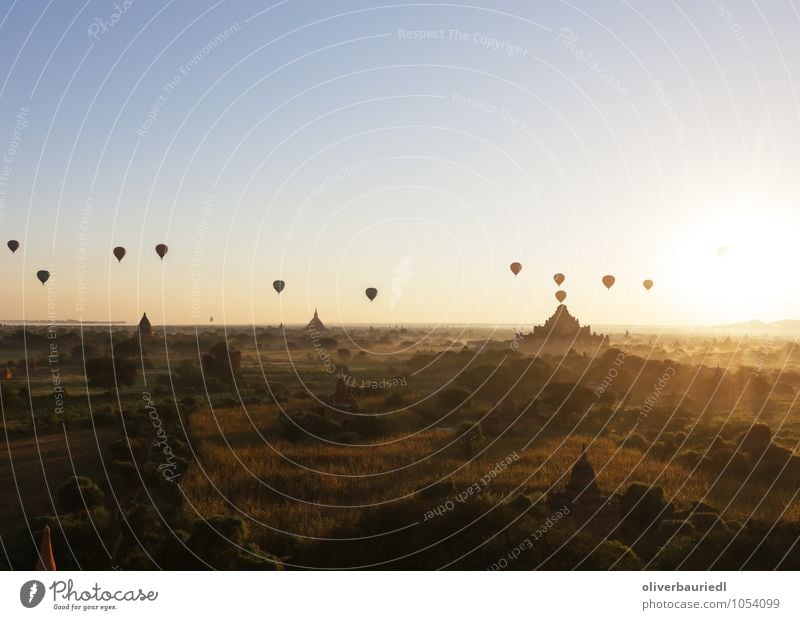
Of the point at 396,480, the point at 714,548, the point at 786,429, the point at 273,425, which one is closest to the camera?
the point at 714,548

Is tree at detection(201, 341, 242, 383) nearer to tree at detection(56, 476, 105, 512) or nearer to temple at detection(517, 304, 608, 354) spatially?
tree at detection(56, 476, 105, 512)

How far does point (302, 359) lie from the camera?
10831cm

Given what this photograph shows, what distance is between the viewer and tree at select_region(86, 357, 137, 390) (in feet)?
216

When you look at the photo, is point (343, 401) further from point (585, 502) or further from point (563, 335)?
point (563, 335)

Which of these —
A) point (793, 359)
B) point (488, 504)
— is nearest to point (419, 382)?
point (488, 504)

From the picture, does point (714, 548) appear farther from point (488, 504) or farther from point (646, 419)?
point (646, 419)

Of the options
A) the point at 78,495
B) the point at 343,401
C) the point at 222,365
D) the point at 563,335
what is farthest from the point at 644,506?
the point at 563,335

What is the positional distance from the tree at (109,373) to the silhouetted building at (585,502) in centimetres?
4369

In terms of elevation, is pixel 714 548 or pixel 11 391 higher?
pixel 11 391

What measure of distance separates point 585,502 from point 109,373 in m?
48.1

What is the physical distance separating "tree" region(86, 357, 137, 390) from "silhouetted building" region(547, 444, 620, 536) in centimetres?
4369

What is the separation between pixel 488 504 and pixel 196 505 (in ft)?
38.2

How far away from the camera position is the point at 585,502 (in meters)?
31.6

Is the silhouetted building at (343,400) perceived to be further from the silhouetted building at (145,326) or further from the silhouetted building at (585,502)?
the silhouetted building at (145,326)
